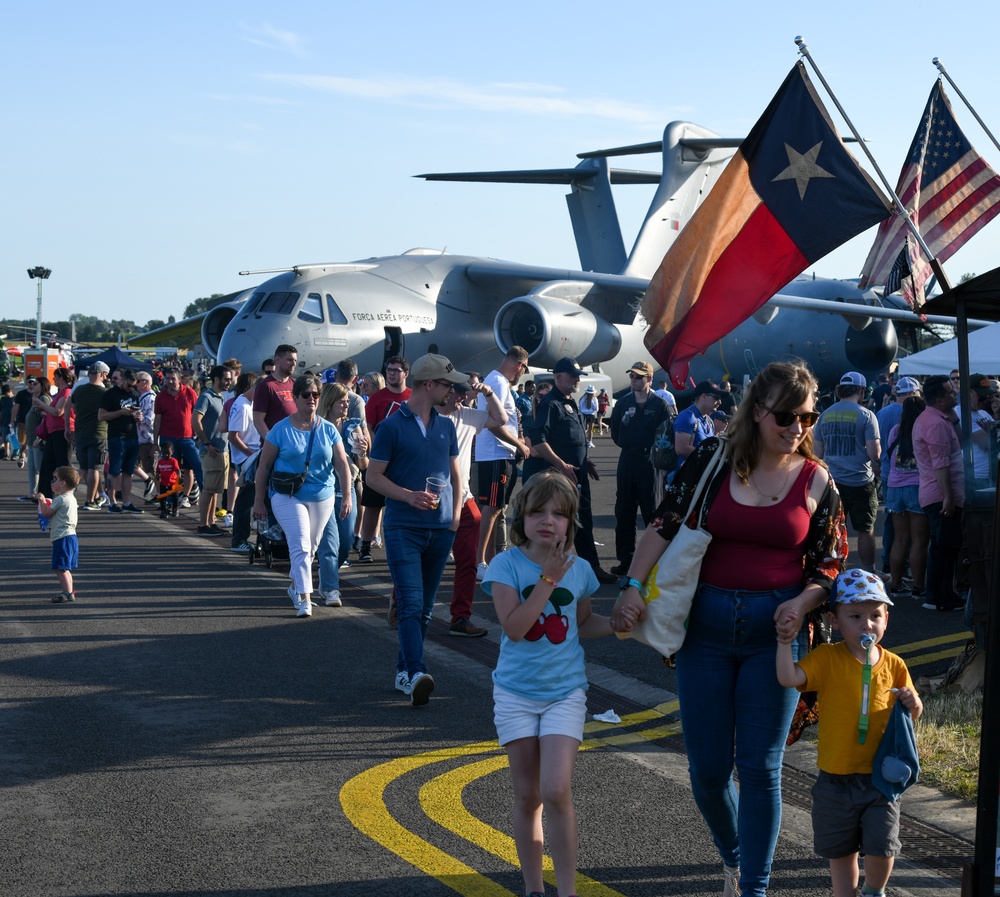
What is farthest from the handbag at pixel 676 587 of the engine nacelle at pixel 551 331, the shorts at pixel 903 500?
the engine nacelle at pixel 551 331

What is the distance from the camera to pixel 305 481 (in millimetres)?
8602

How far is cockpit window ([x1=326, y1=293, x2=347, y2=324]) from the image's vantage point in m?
23.6

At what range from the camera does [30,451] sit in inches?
687

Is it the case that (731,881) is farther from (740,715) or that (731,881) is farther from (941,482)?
(941,482)

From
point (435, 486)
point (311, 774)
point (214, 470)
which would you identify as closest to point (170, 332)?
point (214, 470)

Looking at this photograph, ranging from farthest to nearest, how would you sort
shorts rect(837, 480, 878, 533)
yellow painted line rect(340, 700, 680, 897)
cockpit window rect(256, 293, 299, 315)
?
cockpit window rect(256, 293, 299, 315) → shorts rect(837, 480, 878, 533) → yellow painted line rect(340, 700, 680, 897)

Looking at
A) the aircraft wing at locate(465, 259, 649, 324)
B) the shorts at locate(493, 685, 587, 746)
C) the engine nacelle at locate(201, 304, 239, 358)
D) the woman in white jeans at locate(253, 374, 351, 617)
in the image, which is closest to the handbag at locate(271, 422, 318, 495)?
the woman in white jeans at locate(253, 374, 351, 617)

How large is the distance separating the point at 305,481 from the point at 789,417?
557 cm

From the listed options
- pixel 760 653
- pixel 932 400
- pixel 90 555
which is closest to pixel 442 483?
pixel 760 653

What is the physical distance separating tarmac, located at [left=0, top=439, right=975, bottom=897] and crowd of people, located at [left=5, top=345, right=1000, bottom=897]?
42cm

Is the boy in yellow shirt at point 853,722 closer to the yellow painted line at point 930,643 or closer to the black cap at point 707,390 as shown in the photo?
the yellow painted line at point 930,643

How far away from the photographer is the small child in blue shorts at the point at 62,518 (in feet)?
29.2

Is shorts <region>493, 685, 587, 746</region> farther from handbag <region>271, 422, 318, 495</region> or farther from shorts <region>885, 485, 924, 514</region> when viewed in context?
shorts <region>885, 485, 924, 514</region>

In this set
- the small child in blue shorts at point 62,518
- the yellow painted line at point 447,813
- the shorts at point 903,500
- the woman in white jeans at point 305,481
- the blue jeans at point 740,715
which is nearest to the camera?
the blue jeans at point 740,715
